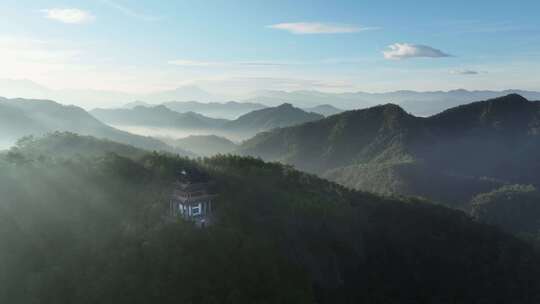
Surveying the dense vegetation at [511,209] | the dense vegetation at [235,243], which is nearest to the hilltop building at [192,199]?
the dense vegetation at [235,243]

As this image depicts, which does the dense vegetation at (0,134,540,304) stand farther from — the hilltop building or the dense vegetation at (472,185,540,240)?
the dense vegetation at (472,185,540,240)

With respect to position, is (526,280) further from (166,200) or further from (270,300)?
(166,200)

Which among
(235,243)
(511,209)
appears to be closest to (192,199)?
(235,243)

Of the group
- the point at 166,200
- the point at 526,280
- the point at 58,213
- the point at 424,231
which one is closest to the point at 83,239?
the point at 58,213

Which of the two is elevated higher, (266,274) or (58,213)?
(58,213)

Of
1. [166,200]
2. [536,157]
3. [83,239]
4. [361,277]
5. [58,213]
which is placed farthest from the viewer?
[536,157]

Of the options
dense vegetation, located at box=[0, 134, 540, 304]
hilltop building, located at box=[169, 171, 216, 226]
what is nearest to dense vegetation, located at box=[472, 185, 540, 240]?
dense vegetation, located at box=[0, 134, 540, 304]

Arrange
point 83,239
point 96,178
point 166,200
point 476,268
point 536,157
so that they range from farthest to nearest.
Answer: point 536,157
point 476,268
point 96,178
point 166,200
point 83,239

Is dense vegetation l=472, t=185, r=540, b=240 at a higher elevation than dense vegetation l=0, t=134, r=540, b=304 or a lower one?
lower

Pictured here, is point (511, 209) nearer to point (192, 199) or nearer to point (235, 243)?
point (235, 243)
